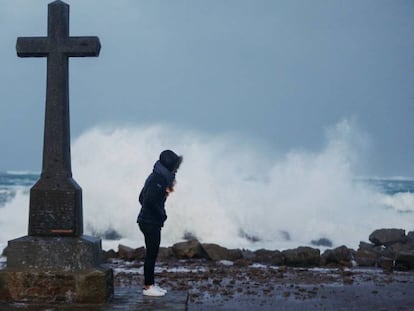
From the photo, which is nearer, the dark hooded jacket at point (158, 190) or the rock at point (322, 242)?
the dark hooded jacket at point (158, 190)

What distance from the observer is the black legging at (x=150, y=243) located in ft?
22.3

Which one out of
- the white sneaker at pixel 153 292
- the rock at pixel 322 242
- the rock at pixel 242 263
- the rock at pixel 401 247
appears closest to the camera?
the white sneaker at pixel 153 292

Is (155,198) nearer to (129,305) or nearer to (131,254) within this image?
(129,305)

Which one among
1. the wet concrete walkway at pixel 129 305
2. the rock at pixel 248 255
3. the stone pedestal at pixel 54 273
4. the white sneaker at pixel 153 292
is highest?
the rock at pixel 248 255

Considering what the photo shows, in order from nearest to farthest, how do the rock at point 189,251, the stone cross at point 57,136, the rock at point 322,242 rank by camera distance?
the stone cross at point 57,136, the rock at point 189,251, the rock at point 322,242

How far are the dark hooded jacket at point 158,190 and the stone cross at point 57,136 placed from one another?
73 centimetres

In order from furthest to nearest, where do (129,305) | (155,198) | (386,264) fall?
(386,264) < (155,198) < (129,305)

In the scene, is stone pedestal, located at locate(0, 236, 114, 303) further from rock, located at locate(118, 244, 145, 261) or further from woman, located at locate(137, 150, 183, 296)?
rock, located at locate(118, 244, 145, 261)

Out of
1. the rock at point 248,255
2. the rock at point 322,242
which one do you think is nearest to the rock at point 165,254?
the rock at point 248,255

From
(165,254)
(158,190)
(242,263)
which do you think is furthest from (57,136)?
(165,254)

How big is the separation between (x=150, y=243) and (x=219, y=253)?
8.51 m

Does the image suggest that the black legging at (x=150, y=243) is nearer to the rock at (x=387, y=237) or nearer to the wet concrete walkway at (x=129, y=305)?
the wet concrete walkway at (x=129, y=305)

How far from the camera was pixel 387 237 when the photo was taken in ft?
64.4

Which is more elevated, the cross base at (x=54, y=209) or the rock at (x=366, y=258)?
the cross base at (x=54, y=209)
